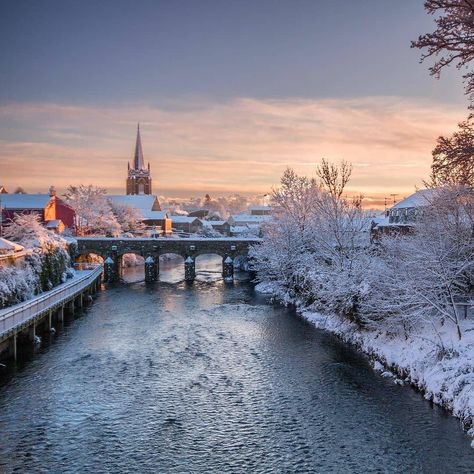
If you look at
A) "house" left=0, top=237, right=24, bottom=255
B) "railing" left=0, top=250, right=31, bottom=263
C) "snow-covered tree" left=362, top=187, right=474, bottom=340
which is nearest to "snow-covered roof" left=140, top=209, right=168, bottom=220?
"railing" left=0, top=250, right=31, bottom=263

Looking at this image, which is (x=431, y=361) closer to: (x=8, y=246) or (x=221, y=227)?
(x=8, y=246)

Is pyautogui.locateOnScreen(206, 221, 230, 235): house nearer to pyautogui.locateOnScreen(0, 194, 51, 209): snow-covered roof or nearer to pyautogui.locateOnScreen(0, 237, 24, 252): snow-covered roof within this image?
pyautogui.locateOnScreen(0, 194, 51, 209): snow-covered roof

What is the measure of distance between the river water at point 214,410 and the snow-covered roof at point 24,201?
4138cm

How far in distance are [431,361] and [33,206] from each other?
63499 mm

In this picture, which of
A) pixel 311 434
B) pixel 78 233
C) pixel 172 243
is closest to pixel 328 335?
pixel 311 434

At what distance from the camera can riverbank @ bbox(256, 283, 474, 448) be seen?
21094mm

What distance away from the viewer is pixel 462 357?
22.9 metres

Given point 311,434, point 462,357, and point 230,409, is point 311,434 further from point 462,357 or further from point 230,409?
point 462,357

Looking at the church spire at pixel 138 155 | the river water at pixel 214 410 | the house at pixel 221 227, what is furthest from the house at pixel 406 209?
the church spire at pixel 138 155

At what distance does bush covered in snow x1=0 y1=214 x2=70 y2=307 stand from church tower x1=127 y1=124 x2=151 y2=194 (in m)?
84.4

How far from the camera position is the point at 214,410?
2228cm

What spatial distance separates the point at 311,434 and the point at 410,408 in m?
5.27

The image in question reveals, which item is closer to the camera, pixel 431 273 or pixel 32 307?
pixel 431 273

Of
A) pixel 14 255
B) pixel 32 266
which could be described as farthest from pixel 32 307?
→ pixel 32 266
